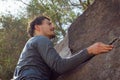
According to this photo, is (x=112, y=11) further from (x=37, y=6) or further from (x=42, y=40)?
(x=37, y=6)

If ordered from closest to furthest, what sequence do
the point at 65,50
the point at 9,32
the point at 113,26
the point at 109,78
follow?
1. the point at 109,78
2. the point at 113,26
3. the point at 65,50
4. the point at 9,32

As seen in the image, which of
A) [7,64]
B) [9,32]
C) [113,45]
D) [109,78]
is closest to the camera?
[109,78]

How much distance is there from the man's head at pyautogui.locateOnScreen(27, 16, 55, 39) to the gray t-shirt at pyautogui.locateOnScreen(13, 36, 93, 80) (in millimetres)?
343

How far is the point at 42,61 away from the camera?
4.34m

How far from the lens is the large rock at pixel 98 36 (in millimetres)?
3986

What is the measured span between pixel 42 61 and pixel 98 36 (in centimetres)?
97

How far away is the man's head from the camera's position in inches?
184

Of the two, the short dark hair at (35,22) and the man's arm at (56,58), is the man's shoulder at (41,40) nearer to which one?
the man's arm at (56,58)

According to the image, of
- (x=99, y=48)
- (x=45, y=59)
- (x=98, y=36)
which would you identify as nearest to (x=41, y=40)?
(x=45, y=59)

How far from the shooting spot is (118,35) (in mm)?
4363

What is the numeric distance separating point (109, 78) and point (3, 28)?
23.5 m

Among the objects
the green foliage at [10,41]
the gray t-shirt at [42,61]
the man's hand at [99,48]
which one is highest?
the gray t-shirt at [42,61]

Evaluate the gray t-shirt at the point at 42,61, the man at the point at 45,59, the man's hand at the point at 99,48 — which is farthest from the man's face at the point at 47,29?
the man's hand at the point at 99,48

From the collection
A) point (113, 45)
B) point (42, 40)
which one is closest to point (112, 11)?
point (113, 45)
